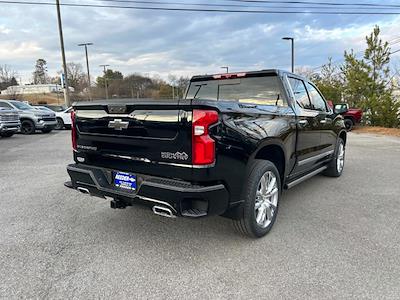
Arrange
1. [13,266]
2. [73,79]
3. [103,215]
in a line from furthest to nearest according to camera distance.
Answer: [73,79] < [103,215] < [13,266]

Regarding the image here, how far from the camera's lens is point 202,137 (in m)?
2.81

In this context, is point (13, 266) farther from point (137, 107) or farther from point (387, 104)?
point (387, 104)

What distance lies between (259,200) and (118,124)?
170 cm

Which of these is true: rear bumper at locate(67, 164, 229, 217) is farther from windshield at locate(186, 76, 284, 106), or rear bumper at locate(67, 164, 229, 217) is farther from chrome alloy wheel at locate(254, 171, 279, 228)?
windshield at locate(186, 76, 284, 106)

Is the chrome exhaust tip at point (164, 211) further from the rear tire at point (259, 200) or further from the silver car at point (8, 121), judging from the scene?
A: the silver car at point (8, 121)

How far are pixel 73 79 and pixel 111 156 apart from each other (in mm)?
89101

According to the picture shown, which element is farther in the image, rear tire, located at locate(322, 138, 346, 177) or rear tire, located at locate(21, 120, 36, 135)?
rear tire, located at locate(21, 120, 36, 135)

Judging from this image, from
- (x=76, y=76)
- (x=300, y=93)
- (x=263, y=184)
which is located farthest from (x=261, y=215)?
(x=76, y=76)

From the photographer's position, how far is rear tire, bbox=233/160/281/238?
3307mm

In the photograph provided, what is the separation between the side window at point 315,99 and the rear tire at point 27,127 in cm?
1467

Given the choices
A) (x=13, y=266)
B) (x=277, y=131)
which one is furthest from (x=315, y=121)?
(x=13, y=266)

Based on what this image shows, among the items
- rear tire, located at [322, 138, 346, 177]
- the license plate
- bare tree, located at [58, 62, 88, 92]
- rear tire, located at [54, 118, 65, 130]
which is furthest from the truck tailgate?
bare tree, located at [58, 62, 88, 92]

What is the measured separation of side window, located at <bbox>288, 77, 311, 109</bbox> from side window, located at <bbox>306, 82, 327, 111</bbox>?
0.21m

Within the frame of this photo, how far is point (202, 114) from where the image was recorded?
110 inches
